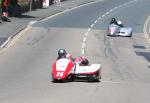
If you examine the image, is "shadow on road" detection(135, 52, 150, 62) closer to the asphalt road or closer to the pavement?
the asphalt road

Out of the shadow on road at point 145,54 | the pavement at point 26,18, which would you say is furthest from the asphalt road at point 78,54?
the pavement at point 26,18

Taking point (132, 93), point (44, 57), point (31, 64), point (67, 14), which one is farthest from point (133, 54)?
point (67, 14)

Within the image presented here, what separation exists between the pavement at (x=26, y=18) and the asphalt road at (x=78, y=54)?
0.79 meters

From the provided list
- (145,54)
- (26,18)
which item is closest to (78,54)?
(145,54)

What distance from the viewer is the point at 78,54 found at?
3722 centimetres

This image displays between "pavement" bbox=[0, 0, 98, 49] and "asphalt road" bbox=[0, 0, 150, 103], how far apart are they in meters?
0.79

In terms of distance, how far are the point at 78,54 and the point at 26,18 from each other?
20.2 m

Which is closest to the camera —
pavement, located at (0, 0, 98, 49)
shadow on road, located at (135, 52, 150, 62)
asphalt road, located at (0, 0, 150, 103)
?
asphalt road, located at (0, 0, 150, 103)

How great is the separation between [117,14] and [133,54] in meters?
26.1

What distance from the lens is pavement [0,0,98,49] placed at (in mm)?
44013

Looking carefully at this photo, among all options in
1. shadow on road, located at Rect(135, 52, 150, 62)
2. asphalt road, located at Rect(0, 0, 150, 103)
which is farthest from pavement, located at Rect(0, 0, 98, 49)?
shadow on road, located at Rect(135, 52, 150, 62)

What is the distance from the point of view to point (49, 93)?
21844mm

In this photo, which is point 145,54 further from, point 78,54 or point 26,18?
point 26,18

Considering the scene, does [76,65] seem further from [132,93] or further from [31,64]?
[31,64]
